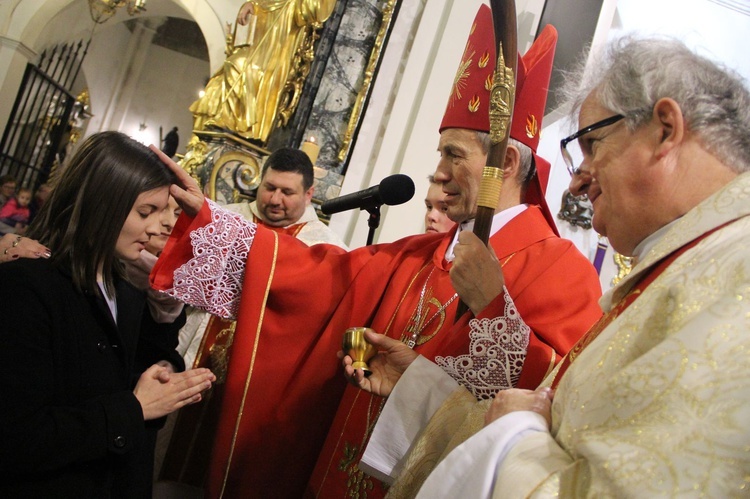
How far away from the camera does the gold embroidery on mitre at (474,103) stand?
2303mm

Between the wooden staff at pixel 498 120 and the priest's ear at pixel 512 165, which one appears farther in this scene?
the priest's ear at pixel 512 165

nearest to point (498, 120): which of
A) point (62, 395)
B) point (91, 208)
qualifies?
point (91, 208)

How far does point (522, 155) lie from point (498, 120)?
23.3 inches

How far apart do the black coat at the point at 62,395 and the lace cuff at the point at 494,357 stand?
2.68ft

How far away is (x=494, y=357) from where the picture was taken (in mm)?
1668

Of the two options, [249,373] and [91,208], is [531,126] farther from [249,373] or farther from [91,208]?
[91,208]

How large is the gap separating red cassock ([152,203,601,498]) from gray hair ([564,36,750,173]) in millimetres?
740

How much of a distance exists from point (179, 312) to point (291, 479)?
0.66m

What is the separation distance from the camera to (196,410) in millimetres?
3352

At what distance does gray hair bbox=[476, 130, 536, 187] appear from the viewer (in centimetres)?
228

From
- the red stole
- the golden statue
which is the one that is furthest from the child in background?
the red stole

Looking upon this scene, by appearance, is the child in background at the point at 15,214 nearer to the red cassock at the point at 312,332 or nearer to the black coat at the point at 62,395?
the red cassock at the point at 312,332

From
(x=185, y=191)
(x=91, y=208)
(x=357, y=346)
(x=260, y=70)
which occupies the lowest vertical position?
(x=357, y=346)

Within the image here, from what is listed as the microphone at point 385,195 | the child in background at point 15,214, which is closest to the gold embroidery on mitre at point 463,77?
the microphone at point 385,195
